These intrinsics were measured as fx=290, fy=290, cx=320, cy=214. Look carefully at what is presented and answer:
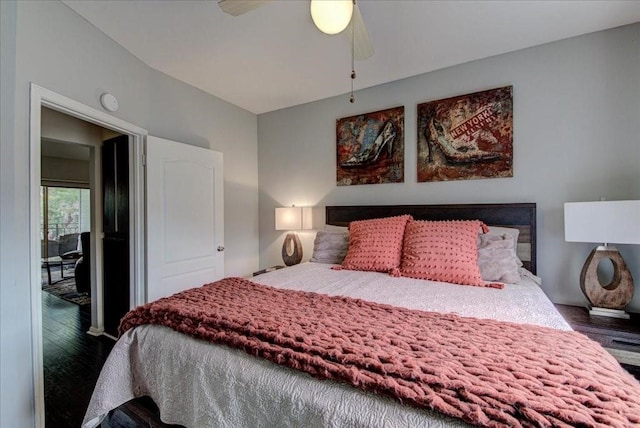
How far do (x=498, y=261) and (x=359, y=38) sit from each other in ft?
5.35

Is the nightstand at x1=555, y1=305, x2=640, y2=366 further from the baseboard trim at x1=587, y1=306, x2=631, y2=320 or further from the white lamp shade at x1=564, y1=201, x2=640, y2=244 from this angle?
the white lamp shade at x1=564, y1=201, x2=640, y2=244

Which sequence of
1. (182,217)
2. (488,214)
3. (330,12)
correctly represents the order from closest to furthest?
(330,12) < (488,214) < (182,217)

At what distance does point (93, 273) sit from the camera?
3.00 m

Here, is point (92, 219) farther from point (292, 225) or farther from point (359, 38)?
point (359, 38)

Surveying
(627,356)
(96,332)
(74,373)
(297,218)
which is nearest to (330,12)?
(297,218)

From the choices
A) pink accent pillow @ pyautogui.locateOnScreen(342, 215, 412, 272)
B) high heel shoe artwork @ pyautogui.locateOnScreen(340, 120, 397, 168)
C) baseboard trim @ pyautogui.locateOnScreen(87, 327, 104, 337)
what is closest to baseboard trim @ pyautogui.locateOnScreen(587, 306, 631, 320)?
pink accent pillow @ pyautogui.locateOnScreen(342, 215, 412, 272)

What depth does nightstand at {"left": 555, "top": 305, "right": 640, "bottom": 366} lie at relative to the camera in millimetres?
1484

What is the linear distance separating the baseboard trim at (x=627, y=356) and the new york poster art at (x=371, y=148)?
1828 millimetres

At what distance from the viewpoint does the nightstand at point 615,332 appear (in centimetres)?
148

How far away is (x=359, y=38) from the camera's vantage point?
5.42 feet

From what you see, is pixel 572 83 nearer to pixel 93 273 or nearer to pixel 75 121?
pixel 75 121

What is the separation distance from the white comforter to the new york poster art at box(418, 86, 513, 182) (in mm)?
1106

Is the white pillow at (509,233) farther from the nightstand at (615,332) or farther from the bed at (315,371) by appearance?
the nightstand at (615,332)

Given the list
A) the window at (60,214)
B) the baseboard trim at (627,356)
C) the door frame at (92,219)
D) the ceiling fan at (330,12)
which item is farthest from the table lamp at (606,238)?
the window at (60,214)
